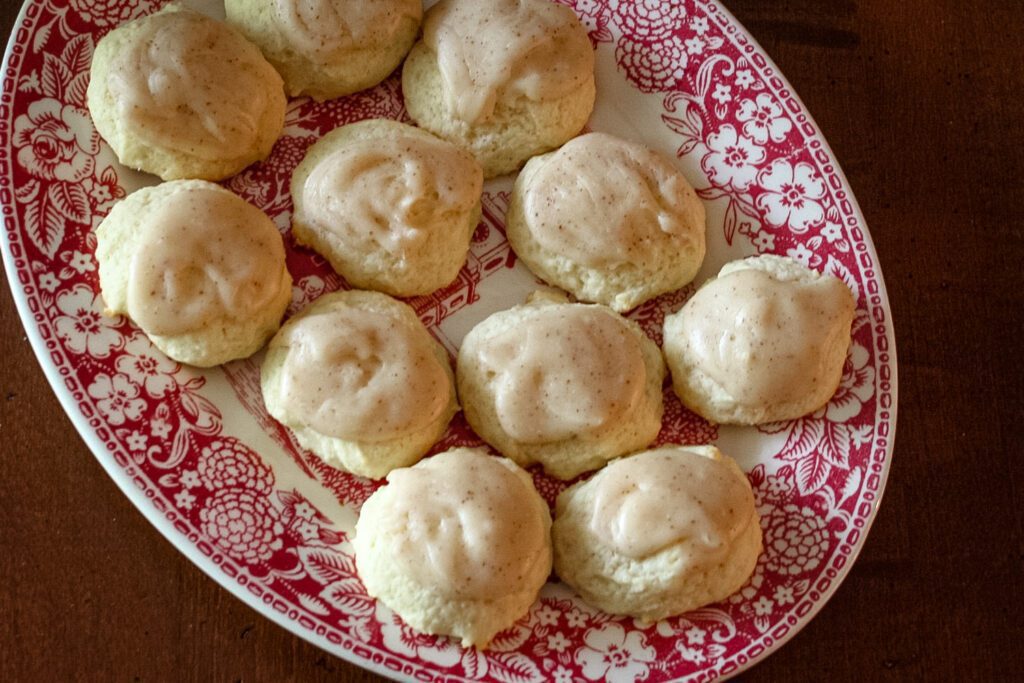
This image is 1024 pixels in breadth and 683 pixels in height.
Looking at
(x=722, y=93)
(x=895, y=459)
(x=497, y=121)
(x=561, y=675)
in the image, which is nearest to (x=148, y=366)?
(x=497, y=121)

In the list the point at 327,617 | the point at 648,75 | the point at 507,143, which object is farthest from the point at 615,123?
the point at 327,617

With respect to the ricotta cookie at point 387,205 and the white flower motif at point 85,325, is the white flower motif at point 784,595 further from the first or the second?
the white flower motif at point 85,325

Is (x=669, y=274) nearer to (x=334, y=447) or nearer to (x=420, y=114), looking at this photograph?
(x=420, y=114)

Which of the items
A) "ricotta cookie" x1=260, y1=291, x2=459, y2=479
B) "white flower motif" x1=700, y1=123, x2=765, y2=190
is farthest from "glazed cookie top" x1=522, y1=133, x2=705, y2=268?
"ricotta cookie" x1=260, y1=291, x2=459, y2=479

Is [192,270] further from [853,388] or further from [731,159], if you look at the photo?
[853,388]

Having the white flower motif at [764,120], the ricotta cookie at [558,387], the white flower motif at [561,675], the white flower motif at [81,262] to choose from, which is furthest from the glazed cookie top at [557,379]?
the white flower motif at [81,262]
